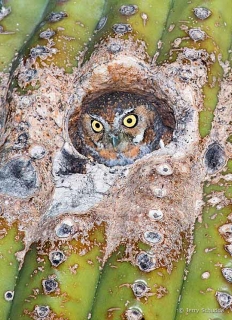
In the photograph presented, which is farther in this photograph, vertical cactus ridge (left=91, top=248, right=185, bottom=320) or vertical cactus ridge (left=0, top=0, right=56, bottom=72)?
vertical cactus ridge (left=0, top=0, right=56, bottom=72)

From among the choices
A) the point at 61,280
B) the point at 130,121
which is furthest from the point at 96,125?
the point at 61,280

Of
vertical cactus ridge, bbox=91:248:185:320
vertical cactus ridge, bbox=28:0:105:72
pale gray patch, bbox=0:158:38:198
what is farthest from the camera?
vertical cactus ridge, bbox=28:0:105:72

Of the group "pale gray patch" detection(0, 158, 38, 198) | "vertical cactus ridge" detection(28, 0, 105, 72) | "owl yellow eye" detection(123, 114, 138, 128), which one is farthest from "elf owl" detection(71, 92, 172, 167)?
"pale gray patch" detection(0, 158, 38, 198)

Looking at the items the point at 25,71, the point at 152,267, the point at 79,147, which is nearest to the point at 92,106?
the point at 79,147

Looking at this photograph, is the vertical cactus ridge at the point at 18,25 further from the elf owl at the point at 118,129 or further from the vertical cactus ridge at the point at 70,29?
the elf owl at the point at 118,129

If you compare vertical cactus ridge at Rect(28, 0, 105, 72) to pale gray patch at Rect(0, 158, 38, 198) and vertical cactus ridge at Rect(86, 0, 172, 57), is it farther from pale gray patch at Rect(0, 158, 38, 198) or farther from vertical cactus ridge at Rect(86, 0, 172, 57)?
pale gray patch at Rect(0, 158, 38, 198)

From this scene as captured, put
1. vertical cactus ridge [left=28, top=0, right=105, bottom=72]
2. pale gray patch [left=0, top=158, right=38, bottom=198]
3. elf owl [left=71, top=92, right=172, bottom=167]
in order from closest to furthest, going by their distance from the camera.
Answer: pale gray patch [left=0, top=158, right=38, bottom=198], vertical cactus ridge [left=28, top=0, right=105, bottom=72], elf owl [left=71, top=92, right=172, bottom=167]

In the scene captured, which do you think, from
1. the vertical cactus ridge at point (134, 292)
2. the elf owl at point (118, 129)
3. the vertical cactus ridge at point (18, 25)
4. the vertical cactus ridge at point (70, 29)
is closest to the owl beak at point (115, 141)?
the elf owl at point (118, 129)

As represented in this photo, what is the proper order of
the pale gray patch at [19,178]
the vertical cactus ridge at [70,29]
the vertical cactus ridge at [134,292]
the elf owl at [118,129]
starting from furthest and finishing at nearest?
the elf owl at [118,129] → the vertical cactus ridge at [70,29] → the pale gray patch at [19,178] → the vertical cactus ridge at [134,292]
